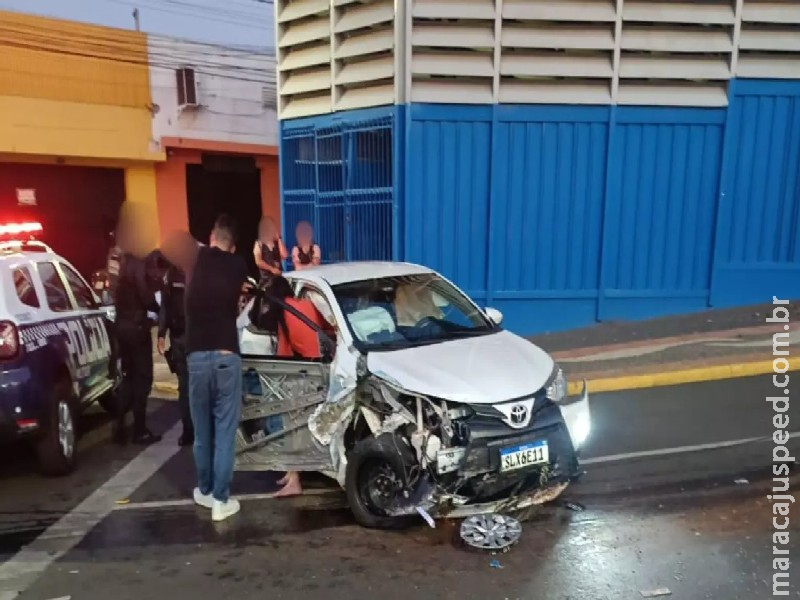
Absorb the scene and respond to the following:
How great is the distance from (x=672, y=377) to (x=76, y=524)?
6015mm

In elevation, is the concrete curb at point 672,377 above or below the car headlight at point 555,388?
below

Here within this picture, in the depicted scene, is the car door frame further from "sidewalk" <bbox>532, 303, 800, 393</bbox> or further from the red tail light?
"sidewalk" <bbox>532, 303, 800, 393</bbox>

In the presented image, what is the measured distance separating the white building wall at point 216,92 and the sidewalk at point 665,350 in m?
9.46

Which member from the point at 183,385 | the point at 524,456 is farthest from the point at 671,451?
the point at 183,385

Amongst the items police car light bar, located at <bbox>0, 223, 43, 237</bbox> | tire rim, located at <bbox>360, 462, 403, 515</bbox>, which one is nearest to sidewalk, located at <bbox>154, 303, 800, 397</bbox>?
police car light bar, located at <bbox>0, 223, 43, 237</bbox>

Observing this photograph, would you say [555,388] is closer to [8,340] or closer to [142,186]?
[8,340]

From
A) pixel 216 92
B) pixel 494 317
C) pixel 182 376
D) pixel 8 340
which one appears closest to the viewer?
pixel 8 340

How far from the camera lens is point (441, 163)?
942 centimetres

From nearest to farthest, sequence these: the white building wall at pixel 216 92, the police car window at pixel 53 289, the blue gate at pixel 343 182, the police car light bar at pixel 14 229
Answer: the police car window at pixel 53 289
the police car light bar at pixel 14 229
the blue gate at pixel 343 182
the white building wall at pixel 216 92

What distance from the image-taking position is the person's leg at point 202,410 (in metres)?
4.42

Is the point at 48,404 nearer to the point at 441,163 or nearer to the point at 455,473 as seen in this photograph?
the point at 455,473

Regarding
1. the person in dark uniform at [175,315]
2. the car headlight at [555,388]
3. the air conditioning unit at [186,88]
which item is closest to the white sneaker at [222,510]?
the person in dark uniform at [175,315]

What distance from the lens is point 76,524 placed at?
4605 millimetres

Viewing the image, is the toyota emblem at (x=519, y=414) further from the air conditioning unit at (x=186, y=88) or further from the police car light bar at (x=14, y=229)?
the air conditioning unit at (x=186, y=88)
